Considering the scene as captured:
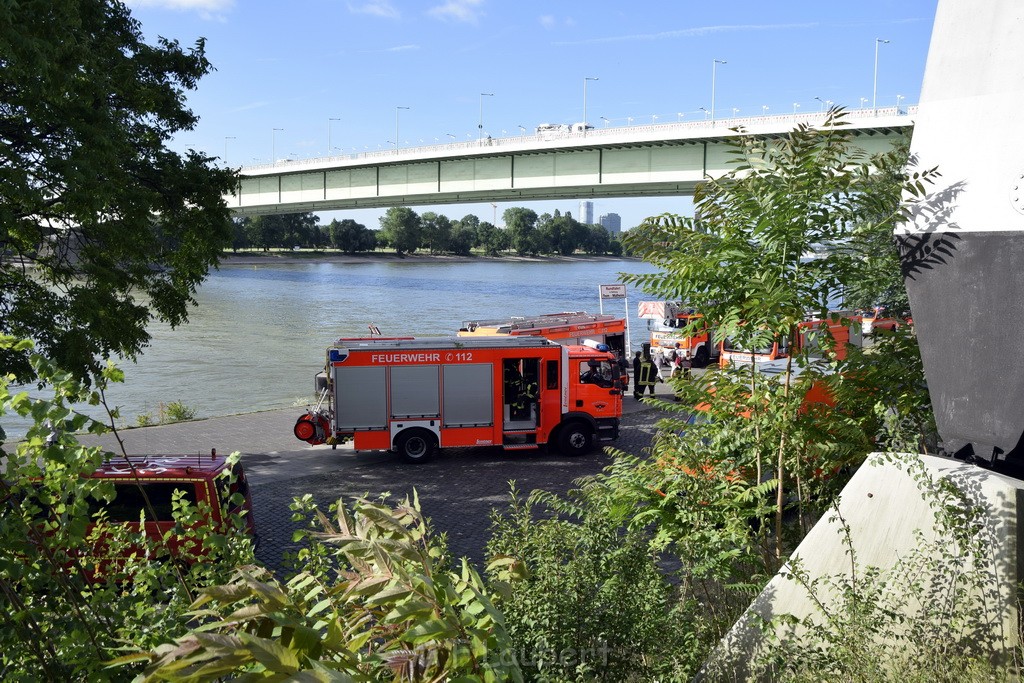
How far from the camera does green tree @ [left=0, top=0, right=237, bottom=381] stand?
9.93 m

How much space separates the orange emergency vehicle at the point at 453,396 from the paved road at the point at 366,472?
51 centimetres

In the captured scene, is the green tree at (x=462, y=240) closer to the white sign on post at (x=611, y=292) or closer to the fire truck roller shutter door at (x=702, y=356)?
the white sign on post at (x=611, y=292)

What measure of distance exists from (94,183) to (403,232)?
322 feet

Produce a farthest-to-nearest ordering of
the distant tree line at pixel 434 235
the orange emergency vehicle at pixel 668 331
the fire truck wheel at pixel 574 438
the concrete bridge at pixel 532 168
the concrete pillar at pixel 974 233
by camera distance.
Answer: the distant tree line at pixel 434 235, the concrete bridge at pixel 532 168, the orange emergency vehicle at pixel 668 331, the fire truck wheel at pixel 574 438, the concrete pillar at pixel 974 233

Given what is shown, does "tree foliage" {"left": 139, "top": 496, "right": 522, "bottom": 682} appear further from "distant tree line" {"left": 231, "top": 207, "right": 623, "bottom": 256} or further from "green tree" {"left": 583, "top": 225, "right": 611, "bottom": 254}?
"green tree" {"left": 583, "top": 225, "right": 611, "bottom": 254}

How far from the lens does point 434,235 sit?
11056cm

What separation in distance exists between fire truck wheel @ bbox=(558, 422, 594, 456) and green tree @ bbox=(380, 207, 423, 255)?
92.3 metres

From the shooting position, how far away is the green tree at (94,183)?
9.93 metres

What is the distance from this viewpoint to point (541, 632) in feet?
12.2

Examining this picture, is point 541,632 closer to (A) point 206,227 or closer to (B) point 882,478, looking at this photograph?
(B) point 882,478

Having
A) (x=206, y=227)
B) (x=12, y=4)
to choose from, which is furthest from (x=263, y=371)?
(x=12, y=4)

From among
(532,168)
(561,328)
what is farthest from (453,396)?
(532,168)

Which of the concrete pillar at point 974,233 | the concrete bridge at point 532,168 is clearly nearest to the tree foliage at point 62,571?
the concrete pillar at point 974,233

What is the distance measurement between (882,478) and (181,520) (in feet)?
12.8
